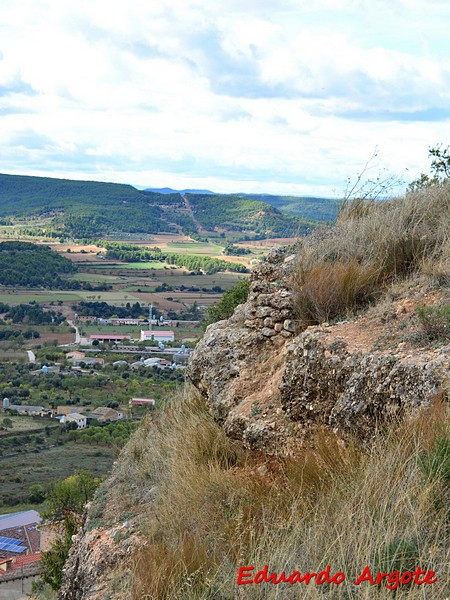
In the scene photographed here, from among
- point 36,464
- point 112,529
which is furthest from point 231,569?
point 36,464

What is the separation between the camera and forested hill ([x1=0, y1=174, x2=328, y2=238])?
369ft

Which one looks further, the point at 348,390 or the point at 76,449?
the point at 76,449

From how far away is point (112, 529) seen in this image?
5574 mm

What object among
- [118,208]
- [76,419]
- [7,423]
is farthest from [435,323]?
[118,208]

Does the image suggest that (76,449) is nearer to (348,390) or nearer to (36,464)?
(36,464)

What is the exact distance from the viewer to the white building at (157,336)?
5951 cm

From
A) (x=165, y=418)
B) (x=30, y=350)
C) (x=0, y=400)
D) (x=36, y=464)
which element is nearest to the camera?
(x=165, y=418)

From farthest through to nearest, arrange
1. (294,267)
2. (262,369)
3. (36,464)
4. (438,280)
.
Answer: 1. (36,464)
2. (294,267)
3. (262,369)
4. (438,280)

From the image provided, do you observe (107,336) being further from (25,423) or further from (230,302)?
(230,302)

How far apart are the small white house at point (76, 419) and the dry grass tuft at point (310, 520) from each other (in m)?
30.4

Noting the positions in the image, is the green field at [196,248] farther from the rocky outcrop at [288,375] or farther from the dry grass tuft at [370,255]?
the rocky outcrop at [288,375]

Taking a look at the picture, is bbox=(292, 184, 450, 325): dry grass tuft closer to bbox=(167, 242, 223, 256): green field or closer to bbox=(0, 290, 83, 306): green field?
bbox=(0, 290, 83, 306): green field

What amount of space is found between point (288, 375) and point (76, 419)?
104ft

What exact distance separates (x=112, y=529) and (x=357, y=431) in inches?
94.7
